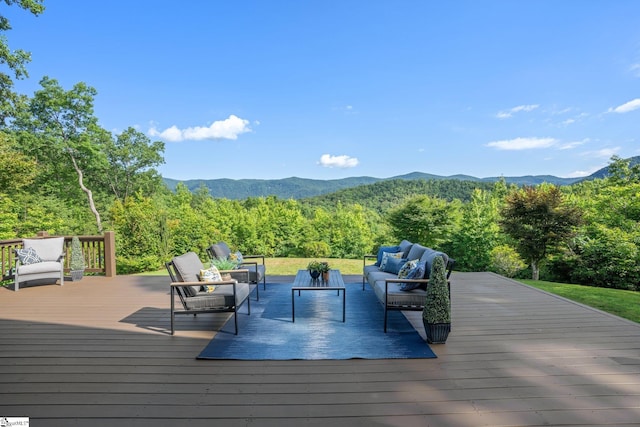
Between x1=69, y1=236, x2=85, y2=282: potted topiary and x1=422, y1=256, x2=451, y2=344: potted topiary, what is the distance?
6.72 meters

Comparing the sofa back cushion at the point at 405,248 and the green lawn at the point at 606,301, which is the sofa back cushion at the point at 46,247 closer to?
the sofa back cushion at the point at 405,248

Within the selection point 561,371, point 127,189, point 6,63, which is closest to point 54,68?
point 6,63

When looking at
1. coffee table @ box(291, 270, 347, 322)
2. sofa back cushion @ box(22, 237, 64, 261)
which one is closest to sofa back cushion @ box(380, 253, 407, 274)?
coffee table @ box(291, 270, 347, 322)

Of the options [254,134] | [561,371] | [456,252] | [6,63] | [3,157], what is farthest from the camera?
[254,134]

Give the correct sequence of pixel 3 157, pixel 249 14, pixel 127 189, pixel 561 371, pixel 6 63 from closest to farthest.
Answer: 1. pixel 561 371
2. pixel 3 157
3. pixel 249 14
4. pixel 6 63
5. pixel 127 189

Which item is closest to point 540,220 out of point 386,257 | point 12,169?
point 386,257

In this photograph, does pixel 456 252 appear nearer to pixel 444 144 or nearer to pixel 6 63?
pixel 444 144

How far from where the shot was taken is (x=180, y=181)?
28219 millimetres

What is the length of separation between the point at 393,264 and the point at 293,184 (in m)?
42.3

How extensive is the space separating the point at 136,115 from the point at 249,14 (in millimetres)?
14240

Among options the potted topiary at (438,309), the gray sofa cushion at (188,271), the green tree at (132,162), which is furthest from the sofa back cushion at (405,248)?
the green tree at (132,162)

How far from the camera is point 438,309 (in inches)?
131

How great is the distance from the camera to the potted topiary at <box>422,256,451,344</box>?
3.32m

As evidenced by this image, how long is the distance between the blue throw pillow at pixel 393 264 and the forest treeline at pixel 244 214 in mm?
8424
